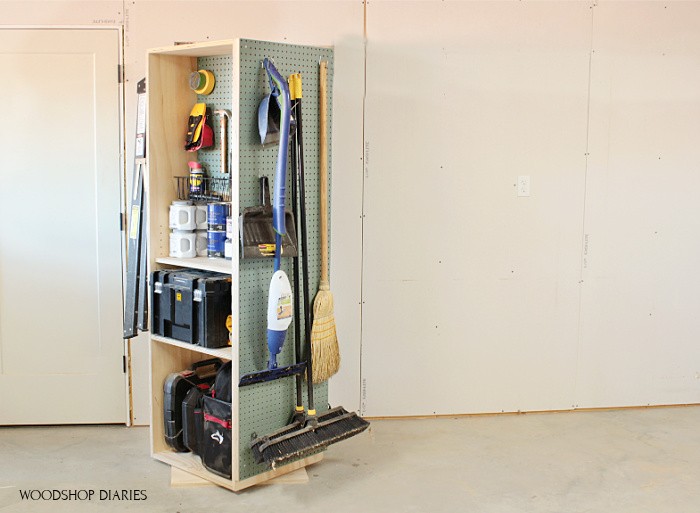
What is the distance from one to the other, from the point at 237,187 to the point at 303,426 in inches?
42.4

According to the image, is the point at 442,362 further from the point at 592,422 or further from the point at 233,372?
the point at 233,372

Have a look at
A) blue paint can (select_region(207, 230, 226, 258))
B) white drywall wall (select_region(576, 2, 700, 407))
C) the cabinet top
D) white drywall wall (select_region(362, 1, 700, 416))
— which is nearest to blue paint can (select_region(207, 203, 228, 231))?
blue paint can (select_region(207, 230, 226, 258))

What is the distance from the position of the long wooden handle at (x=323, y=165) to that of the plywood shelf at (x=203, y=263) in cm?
42

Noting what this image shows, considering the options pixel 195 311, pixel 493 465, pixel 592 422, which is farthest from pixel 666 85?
pixel 195 311

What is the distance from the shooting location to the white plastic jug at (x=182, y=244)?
3275mm

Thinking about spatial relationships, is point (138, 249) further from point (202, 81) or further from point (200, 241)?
point (202, 81)

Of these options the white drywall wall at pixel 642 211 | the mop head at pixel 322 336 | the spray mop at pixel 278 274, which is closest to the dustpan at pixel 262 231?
the spray mop at pixel 278 274

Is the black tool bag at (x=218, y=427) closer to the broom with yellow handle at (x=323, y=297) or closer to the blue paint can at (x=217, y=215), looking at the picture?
the broom with yellow handle at (x=323, y=297)

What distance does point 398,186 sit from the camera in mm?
3850

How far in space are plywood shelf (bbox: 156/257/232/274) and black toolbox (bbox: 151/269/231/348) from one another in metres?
0.04

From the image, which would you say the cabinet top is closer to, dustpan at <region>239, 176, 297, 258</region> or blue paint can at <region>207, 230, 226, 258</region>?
dustpan at <region>239, 176, 297, 258</region>

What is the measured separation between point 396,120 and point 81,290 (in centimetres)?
188

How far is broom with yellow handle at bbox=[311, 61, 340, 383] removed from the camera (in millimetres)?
3152

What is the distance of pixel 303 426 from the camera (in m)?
3.16
